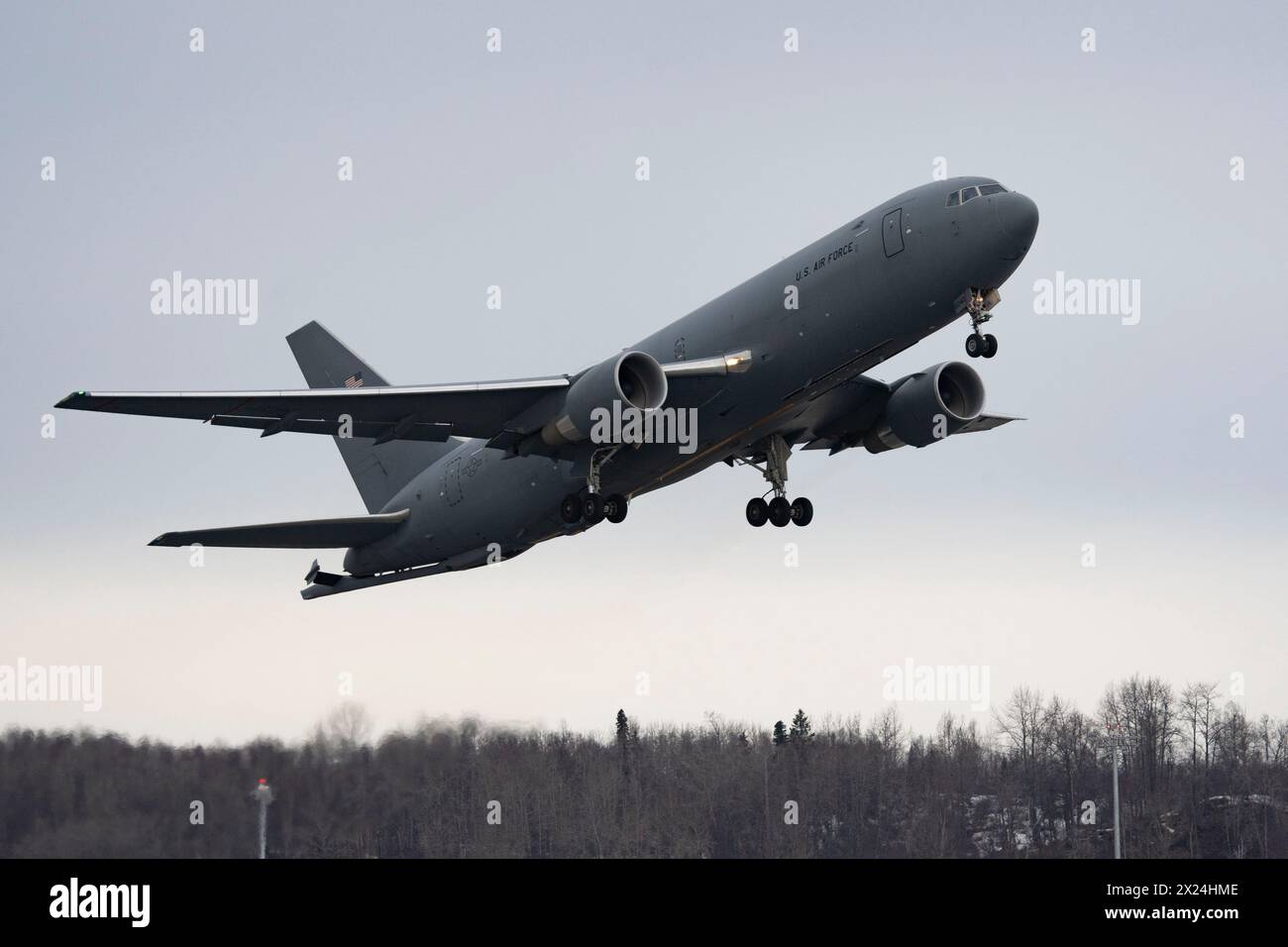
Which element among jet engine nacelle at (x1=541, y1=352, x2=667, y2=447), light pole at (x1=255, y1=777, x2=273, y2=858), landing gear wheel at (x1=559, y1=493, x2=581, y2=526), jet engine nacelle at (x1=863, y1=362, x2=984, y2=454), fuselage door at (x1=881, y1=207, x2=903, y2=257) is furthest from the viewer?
jet engine nacelle at (x1=863, y1=362, x2=984, y2=454)

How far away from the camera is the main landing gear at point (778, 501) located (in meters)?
38.4

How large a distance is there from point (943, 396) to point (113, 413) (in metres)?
18.3

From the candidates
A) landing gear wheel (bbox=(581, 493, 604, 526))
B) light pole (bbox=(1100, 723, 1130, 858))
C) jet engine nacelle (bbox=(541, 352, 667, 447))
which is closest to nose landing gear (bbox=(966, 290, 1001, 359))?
jet engine nacelle (bbox=(541, 352, 667, 447))

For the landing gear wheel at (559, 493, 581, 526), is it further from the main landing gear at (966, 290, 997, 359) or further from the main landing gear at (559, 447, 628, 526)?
the main landing gear at (966, 290, 997, 359)

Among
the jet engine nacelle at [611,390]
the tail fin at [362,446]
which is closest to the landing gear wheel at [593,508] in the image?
the jet engine nacelle at [611,390]

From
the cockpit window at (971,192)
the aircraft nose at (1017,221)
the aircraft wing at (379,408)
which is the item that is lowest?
the aircraft wing at (379,408)

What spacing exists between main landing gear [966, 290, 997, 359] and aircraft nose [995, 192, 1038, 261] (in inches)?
40.9

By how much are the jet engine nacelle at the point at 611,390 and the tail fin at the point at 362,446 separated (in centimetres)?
864

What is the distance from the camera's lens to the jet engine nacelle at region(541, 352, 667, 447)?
3206 centimetres

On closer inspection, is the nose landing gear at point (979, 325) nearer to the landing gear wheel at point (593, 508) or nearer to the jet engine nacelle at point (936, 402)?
the jet engine nacelle at point (936, 402)

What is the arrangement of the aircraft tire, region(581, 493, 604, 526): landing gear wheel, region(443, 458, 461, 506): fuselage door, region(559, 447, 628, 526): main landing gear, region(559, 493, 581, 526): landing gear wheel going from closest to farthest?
region(559, 447, 628, 526): main landing gear < region(581, 493, 604, 526): landing gear wheel < region(559, 493, 581, 526): landing gear wheel < region(443, 458, 461, 506): fuselage door < the aircraft tire

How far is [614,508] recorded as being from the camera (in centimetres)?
3581
